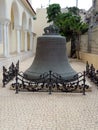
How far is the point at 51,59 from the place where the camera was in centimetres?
847

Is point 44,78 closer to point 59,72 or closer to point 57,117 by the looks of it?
point 59,72

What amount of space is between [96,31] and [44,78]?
8494 millimetres

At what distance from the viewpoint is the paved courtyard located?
15.9 feet

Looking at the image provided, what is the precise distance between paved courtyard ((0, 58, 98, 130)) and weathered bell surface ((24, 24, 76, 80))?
95 centimetres

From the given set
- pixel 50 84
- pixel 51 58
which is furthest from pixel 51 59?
pixel 50 84

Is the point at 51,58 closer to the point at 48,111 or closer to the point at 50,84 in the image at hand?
the point at 50,84

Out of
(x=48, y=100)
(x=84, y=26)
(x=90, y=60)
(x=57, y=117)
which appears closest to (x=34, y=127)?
(x=57, y=117)

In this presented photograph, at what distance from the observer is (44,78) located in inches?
315

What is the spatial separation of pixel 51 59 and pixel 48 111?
2954 millimetres

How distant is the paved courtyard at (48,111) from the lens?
191 inches

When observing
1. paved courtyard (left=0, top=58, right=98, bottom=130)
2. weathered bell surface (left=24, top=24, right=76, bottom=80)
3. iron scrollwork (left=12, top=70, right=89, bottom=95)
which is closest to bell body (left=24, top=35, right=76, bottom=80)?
weathered bell surface (left=24, top=24, right=76, bottom=80)

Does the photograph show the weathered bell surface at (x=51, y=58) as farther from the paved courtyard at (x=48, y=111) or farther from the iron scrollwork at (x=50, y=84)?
the paved courtyard at (x=48, y=111)

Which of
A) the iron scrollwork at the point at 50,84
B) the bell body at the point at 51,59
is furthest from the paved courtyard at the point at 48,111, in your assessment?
the bell body at the point at 51,59

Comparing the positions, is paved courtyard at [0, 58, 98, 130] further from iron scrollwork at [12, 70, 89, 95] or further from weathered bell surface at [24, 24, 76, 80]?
weathered bell surface at [24, 24, 76, 80]
